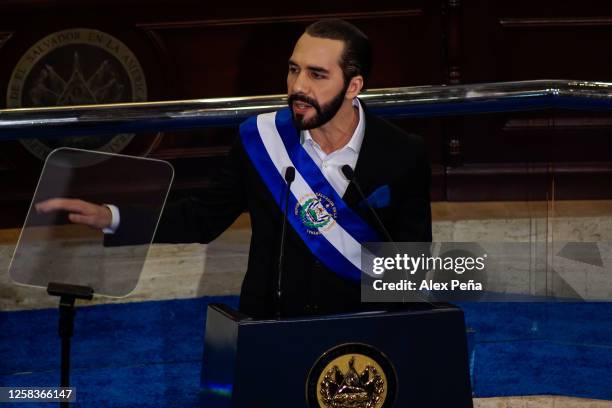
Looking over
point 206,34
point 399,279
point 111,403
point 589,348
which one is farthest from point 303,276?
point 206,34

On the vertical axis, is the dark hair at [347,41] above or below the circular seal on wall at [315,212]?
above

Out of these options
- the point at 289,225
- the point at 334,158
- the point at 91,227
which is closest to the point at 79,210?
the point at 91,227

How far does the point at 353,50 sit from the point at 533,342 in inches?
38.9

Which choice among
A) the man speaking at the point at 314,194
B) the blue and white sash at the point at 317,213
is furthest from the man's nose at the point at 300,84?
the blue and white sash at the point at 317,213

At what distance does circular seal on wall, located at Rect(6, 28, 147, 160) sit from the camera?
166 inches

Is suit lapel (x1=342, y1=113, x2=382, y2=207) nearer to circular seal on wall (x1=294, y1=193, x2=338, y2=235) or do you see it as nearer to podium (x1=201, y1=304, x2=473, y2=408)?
circular seal on wall (x1=294, y1=193, x2=338, y2=235)

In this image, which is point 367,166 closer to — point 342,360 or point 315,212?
point 315,212

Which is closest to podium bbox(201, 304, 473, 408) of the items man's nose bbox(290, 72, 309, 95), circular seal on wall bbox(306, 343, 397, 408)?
circular seal on wall bbox(306, 343, 397, 408)

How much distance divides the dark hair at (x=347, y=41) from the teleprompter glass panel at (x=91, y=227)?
0.42 metres

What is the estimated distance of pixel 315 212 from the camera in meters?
2.22

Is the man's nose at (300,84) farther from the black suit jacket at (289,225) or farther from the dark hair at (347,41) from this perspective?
the black suit jacket at (289,225)

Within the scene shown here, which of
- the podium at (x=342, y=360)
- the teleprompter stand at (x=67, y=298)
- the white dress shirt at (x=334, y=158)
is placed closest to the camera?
the podium at (x=342, y=360)

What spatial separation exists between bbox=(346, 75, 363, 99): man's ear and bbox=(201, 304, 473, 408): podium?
49 cm

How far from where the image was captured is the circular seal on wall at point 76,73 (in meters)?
→ 4.21
